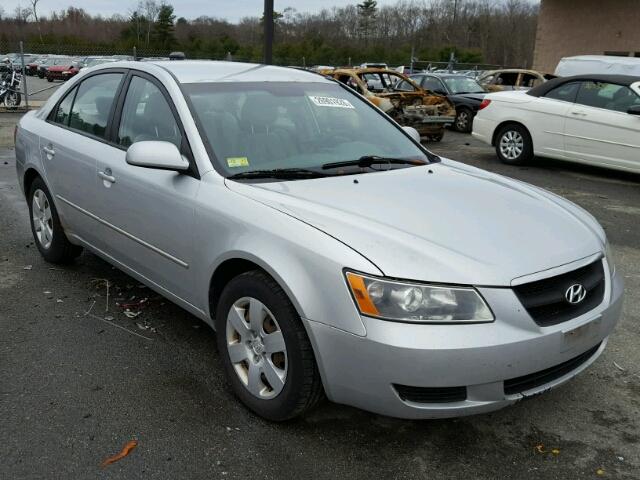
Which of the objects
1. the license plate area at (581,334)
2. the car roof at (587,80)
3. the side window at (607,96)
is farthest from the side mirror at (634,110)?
the license plate area at (581,334)

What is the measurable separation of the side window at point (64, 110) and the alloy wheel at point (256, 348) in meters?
2.53

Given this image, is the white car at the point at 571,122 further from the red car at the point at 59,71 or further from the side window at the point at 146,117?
the red car at the point at 59,71

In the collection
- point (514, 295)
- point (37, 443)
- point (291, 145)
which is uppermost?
point (291, 145)

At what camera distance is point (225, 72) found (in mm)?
3914

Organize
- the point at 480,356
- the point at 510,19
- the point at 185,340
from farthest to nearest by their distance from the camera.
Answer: the point at 510,19 → the point at 185,340 → the point at 480,356

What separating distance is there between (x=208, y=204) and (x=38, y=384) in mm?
1310

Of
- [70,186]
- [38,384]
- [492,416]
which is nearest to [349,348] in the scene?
[492,416]

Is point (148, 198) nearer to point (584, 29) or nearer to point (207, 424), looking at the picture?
point (207, 424)

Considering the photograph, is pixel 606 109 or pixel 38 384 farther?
pixel 606 109

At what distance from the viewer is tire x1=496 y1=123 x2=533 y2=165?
404 inches

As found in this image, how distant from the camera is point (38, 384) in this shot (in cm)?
325

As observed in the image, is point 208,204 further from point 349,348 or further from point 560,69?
point 560,69

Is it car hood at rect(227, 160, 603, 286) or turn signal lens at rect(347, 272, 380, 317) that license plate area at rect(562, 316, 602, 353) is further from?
turn signal lens at rect(347, 272, 380, 317)

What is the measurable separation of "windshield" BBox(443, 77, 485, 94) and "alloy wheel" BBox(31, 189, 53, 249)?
1238 centimetres
